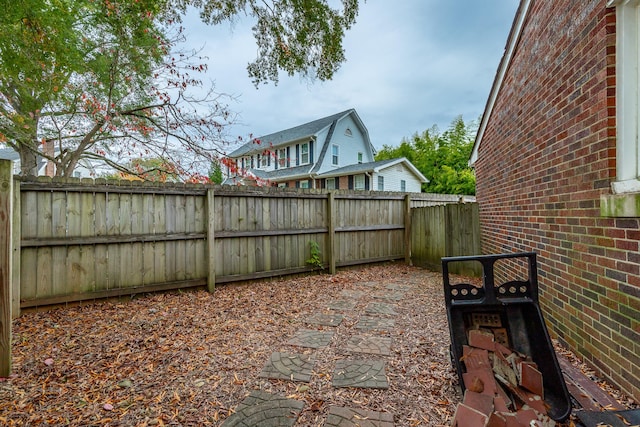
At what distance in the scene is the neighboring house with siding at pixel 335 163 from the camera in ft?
47.4

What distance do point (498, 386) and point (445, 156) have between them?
63.2 feet

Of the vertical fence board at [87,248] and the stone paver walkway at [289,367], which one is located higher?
the vertical fence board at [87,248]

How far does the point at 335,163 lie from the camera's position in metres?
15.7

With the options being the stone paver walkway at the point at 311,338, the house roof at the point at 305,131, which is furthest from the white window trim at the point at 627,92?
the house roof at the point at 305,131

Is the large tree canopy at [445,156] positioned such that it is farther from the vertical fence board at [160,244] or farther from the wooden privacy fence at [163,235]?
the vertical fence board at [160,244]

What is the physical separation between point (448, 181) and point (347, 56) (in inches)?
530

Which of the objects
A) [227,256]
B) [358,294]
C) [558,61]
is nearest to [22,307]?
[227,256]

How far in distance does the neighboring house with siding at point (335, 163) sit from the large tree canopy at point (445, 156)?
5.25 feet

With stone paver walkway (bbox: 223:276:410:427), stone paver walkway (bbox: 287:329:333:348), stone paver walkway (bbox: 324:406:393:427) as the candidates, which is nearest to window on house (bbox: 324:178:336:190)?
stone paver walkway (bbox: 223:276:410:427)

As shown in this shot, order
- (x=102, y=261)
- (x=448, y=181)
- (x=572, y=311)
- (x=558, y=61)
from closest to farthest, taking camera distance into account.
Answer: (x=572, y=311), (x=558, y=61), (x=102, y=261), (x=448, y=181)

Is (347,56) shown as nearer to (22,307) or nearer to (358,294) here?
(358,294)

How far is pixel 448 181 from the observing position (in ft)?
52.9

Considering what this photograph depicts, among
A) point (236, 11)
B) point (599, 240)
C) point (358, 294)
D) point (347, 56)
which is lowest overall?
point (358, 294)

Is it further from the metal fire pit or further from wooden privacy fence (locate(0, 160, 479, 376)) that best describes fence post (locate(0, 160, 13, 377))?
the metal fire pit
